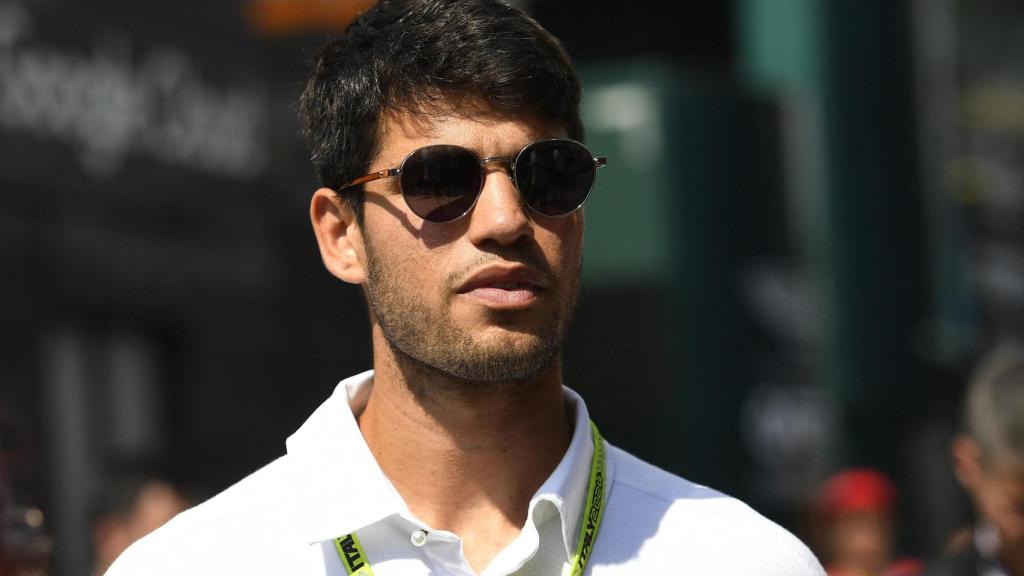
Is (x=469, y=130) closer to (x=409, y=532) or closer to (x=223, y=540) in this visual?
(x=409, y=532)

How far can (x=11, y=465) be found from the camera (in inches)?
123

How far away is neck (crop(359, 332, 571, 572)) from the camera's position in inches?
110

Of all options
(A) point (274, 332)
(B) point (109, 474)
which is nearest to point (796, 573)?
(B) point (109, 474)

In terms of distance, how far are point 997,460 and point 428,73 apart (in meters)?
1.97

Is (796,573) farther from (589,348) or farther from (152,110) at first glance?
(589,348)

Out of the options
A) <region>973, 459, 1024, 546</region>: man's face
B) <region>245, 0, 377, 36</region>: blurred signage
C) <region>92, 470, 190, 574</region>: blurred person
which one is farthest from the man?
<region>245, 0, 377, 36</region>: blurred signage

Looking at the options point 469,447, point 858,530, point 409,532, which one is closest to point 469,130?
point 469,447

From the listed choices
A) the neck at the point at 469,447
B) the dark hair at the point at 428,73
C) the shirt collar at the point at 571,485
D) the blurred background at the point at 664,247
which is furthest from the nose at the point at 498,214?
the blurred background at the point at 664,247

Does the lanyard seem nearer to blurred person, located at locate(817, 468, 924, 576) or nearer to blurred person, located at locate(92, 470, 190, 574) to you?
blurred person, located at locate(92, 470, 190, 574)

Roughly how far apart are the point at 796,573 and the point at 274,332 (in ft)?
29.5

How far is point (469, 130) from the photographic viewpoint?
111 inches

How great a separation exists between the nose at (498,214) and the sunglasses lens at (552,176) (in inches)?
0.9

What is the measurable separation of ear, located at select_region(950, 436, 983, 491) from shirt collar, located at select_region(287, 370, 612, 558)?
1.62m

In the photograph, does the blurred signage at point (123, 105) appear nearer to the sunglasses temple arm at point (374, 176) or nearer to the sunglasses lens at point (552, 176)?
the sunglasses temple arm at point (374, 176)
